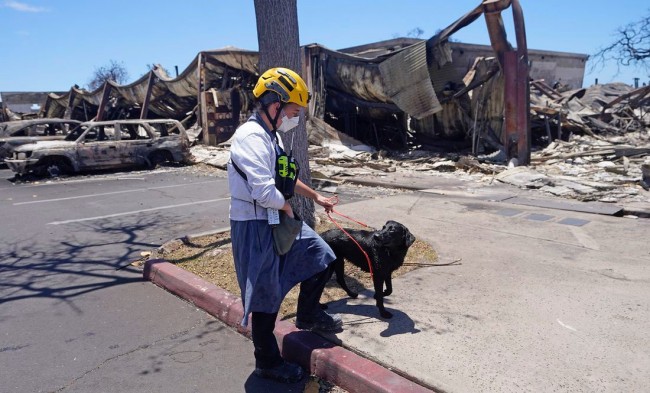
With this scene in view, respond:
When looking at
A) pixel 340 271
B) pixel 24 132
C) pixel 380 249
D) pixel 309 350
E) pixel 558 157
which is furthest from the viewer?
pixel 24 132

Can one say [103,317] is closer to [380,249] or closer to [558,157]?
[380,249]

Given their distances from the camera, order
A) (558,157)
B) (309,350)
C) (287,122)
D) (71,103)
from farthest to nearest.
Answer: (71,103) → (558,157) → (309,350) → (287,122)

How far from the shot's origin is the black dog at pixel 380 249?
12.1 ft

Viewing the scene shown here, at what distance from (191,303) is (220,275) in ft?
1.54

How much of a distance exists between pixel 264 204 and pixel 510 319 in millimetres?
2158

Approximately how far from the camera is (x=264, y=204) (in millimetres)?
2879

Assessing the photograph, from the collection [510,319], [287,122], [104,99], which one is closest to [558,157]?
[510,319]

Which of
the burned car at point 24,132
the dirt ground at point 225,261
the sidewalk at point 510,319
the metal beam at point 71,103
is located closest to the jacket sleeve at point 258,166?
the sidewalk at point 510,319

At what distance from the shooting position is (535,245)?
5809 millimetres

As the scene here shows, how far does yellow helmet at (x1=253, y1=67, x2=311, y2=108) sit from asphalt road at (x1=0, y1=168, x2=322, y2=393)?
72.5 inches

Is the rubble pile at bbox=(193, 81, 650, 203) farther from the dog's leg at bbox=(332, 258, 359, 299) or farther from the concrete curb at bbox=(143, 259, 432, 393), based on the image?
the concrete curb at bbox=(143, 259, 432, 393)

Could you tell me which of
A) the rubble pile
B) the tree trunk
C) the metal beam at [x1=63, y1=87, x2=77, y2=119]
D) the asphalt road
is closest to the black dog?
the asphalt road

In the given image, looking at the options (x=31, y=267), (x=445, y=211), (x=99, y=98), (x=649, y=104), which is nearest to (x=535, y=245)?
(x=445, y=211)

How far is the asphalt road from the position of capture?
131 inches
